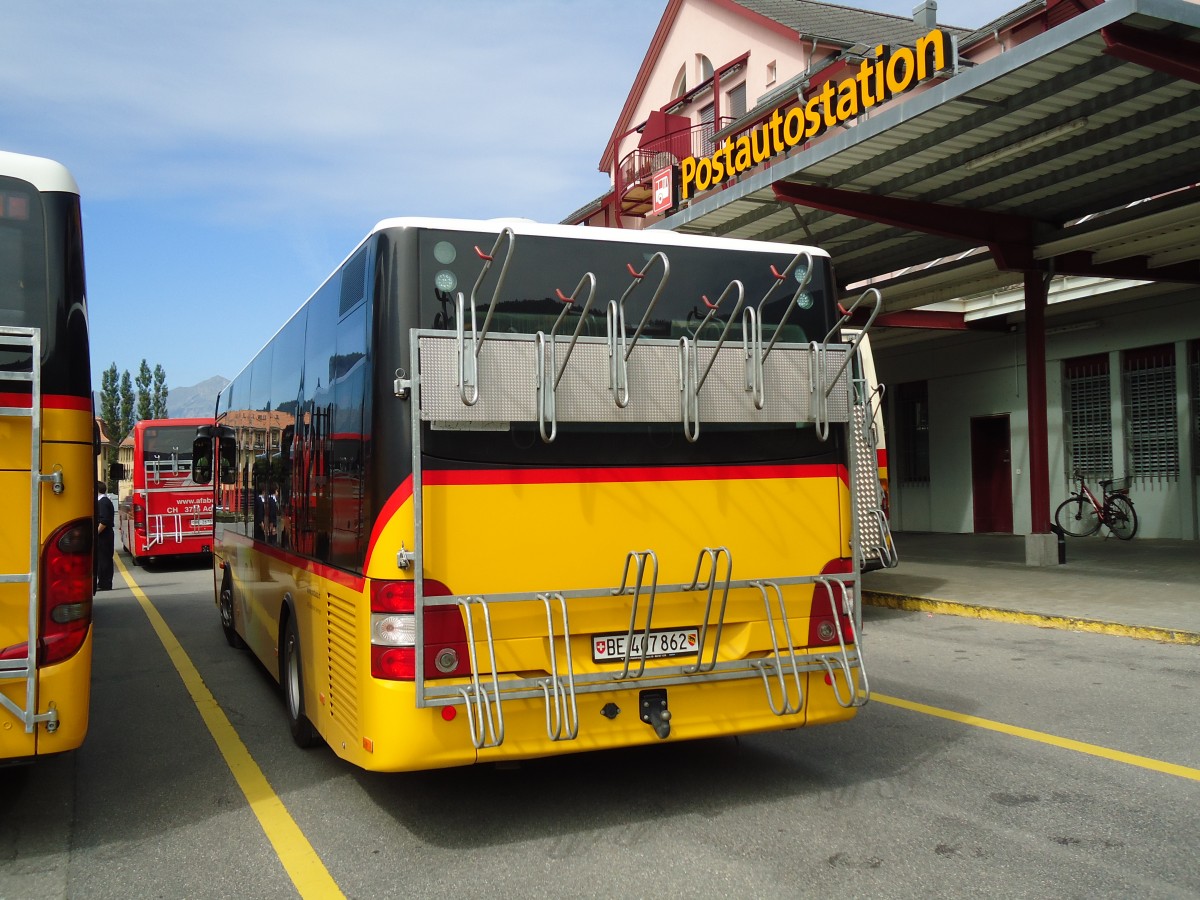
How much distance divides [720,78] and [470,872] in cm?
2731

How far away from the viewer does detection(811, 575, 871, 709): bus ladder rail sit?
534 cm

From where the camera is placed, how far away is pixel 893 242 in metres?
16.1

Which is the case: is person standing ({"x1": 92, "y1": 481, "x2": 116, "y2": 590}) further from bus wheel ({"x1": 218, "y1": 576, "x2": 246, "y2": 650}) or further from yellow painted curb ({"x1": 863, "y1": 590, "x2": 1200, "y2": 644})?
yellow painted curb ({"x1": 863, "y1": 590, "x2": 1200, "y2": 644})

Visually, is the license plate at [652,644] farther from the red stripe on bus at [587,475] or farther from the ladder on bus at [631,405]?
the red stripe on bus at [587,475]

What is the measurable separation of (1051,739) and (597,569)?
3.25 metres

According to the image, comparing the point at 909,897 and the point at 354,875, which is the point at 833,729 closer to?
the point at 909,897

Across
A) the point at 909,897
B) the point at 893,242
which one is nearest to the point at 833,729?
the point at 909,897

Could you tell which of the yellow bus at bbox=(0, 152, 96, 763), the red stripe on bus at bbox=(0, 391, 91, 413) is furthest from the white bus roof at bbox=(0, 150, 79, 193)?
the red stripe on bus at bbox=(0, 391, 91, 413)

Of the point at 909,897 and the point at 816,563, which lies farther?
the point at 816,563

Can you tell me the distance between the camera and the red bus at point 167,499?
2103 centimetres

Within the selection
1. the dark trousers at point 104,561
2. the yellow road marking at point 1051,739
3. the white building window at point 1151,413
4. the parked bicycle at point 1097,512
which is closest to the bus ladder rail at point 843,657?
the yellow road marking at point 1051,739

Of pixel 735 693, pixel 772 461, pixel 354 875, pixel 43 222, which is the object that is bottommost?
pixel 354 875

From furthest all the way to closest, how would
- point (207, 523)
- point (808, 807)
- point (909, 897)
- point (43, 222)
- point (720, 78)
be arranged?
point (720, 78) → point (207, 523) → point (808, 807) → point (43, 222) → point (909, 897)

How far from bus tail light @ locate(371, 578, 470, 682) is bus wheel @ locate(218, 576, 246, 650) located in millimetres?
6262
